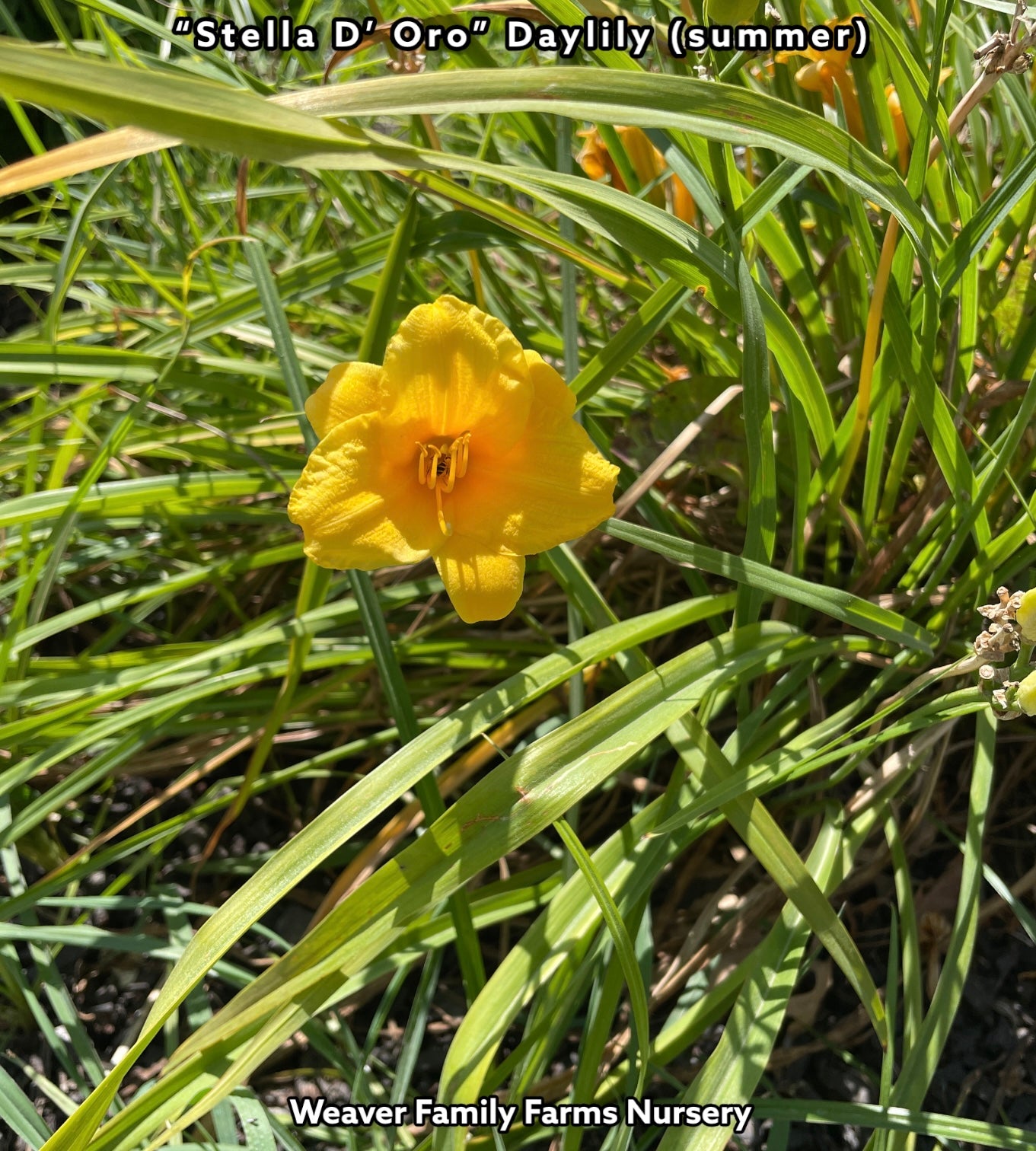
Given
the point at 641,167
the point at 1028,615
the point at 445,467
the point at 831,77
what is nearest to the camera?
the point at 1028,615

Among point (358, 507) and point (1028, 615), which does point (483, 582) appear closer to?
point (358, 507)

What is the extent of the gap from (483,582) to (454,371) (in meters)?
0.21

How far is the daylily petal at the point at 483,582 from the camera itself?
2.97ft

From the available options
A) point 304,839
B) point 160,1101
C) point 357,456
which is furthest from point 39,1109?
point 357,456

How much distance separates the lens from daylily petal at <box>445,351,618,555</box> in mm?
912

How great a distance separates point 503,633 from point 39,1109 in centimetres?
99

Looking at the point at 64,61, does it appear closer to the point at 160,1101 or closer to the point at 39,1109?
the point at 160,1101

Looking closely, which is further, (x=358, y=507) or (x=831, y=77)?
(x=831, y=77)

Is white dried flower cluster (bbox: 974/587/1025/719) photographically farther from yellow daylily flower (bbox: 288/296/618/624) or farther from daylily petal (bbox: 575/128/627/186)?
daylily petal (bbox: 575/128/627/186)

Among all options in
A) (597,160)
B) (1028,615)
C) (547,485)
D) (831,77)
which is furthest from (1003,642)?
(597,160)

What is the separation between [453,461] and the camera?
961mm

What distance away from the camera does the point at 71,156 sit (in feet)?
2.40

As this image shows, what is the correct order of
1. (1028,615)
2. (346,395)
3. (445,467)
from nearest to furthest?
(1028,615) < (346,395) < (445,467)

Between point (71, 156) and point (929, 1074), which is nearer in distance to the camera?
point (71, 156)
